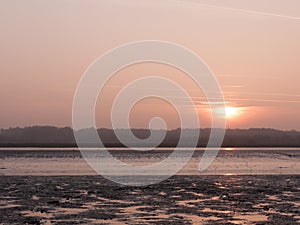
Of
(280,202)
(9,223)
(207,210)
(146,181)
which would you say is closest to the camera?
(9,223)

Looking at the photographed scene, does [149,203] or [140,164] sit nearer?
[149,203]

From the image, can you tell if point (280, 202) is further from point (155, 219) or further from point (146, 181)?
point (146, 181)

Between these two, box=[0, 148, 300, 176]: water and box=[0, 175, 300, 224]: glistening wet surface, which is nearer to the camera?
box=[0, 175, 300, 224]: glistening wet surface

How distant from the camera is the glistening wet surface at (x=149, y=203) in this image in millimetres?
25438

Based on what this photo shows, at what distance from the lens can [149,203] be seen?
102ft

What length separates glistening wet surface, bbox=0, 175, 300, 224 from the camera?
2544 centimetres

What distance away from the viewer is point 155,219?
2520 centimetres

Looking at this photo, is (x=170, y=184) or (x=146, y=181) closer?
(x=170, y=184)

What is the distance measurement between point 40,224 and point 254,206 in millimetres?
11679

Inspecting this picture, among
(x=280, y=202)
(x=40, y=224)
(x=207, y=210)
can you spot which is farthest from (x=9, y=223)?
(x=280, y=202)

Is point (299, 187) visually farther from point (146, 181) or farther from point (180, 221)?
point (180, 221)

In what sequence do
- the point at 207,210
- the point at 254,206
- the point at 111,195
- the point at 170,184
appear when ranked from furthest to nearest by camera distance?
the point at 170,184, the point at 111,195, the point at 254,206, the point at 207,210

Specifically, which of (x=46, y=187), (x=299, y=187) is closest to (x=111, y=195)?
(x=46, y=187)

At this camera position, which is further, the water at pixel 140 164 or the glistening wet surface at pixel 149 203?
the water at pixel 140 164
